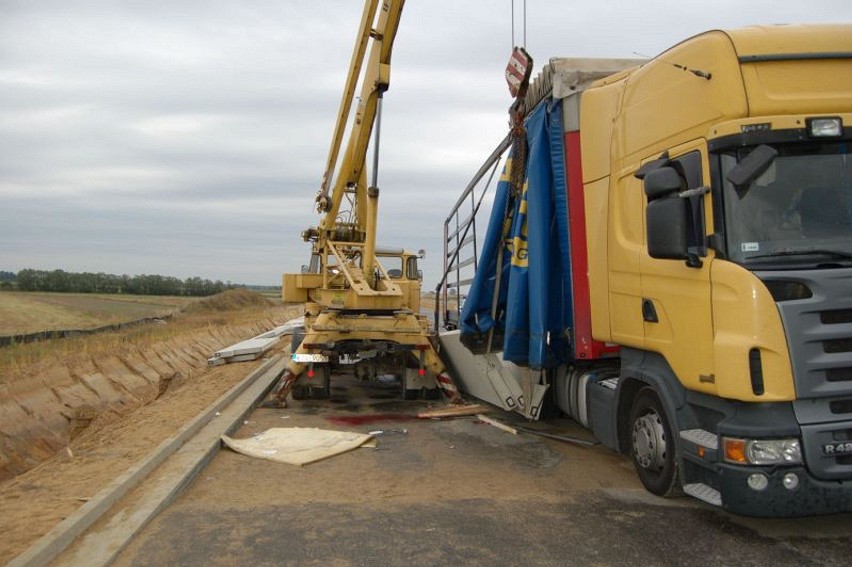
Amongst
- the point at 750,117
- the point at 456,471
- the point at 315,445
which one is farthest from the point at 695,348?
the point at 315,445

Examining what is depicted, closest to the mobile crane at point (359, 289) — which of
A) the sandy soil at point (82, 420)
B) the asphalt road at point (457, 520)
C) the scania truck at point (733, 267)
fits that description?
the sandy soil at point (82, 420)

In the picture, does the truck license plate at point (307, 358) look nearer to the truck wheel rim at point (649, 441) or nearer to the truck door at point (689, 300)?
the truck wheel rim at point (649, 441)

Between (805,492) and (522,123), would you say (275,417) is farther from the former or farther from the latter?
(805,492)

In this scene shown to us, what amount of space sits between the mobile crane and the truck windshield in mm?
6501

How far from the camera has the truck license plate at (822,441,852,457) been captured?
13.6 ft

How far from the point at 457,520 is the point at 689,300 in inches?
93.6

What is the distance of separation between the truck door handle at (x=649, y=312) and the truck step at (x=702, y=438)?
90cm

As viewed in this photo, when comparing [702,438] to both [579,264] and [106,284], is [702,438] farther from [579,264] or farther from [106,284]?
[106,284]

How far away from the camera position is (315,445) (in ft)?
25.1

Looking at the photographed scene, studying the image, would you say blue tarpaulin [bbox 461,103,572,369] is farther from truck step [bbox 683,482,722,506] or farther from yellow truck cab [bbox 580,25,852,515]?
truck step [bbox 683,482,722,506]

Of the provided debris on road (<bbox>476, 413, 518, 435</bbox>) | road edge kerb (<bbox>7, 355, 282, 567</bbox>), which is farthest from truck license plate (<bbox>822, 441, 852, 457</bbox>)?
road edge kerb (<bbox>7, 355, 282, 567</bbox>)

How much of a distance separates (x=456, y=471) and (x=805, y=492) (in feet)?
10.8

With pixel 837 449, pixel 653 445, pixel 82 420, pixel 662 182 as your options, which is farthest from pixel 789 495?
pixel 82 420

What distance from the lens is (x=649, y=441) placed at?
5.39 m
